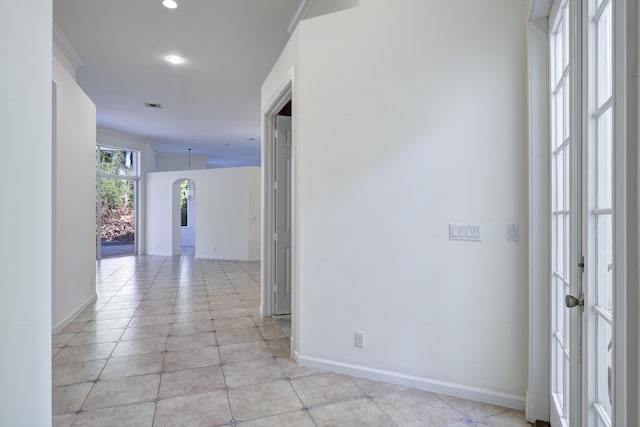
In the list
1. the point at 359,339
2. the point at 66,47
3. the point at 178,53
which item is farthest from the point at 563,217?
the point at 66,47

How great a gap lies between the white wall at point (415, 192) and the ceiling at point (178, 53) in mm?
1718

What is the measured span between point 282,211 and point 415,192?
2.12 meters

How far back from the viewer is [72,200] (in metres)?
4.29

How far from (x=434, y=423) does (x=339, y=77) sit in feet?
7.96

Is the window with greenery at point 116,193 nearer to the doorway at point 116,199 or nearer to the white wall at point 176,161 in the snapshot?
the doorway at point 116,199

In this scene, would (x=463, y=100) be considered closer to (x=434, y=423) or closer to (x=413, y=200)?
(x=413, y=200)

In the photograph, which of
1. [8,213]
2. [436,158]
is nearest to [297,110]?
[436,158]

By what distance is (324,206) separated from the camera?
284 centimetres

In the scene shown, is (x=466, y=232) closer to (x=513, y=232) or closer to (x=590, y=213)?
(x=513, y=232)

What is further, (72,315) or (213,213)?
(213,213)

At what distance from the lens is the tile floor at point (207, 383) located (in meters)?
2.21

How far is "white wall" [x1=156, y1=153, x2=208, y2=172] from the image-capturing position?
42.1 ft

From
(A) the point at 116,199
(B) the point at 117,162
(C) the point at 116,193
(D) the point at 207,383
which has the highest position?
(B) the point at 117,162

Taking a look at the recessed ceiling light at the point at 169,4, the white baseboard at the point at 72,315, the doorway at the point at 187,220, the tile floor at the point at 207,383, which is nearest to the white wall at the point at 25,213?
the tile floor at the point at 207,383
